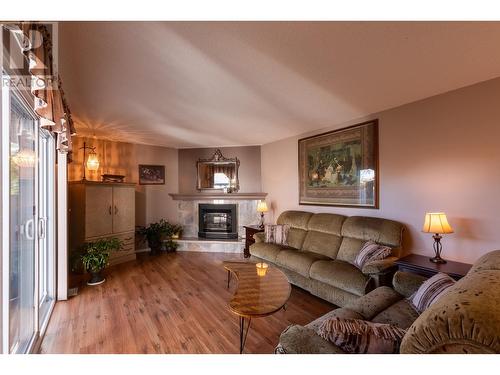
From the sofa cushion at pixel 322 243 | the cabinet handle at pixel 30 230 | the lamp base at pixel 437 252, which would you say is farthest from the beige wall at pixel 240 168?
the cabinet handle at pixel 30 230

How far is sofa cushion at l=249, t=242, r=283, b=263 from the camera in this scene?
3.29 metres

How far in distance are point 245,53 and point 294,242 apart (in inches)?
109

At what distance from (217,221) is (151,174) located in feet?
6.11

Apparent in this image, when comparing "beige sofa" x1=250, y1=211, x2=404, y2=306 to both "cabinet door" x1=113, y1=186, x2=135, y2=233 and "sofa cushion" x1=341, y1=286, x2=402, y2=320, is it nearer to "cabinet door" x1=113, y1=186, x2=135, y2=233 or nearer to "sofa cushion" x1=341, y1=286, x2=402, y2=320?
"sofa cushion" x1=341, y1=286, x2=402, y2=320

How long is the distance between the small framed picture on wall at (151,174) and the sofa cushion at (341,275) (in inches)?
156

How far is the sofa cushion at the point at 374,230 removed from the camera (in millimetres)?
2553

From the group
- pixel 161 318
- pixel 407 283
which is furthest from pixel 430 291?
pixel 161 318

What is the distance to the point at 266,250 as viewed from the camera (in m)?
3.42

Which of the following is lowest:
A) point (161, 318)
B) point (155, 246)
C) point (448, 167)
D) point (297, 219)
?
point (161, 318)

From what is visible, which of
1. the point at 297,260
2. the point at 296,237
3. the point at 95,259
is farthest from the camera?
the point at 296,237

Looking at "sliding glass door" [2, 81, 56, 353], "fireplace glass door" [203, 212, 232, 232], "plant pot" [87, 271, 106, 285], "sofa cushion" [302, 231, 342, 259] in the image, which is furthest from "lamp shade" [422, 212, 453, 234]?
"plant pot" [87, 271, 106, 285]

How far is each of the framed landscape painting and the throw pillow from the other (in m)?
2.23

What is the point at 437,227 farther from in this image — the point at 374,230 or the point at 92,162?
the point at 92,162
